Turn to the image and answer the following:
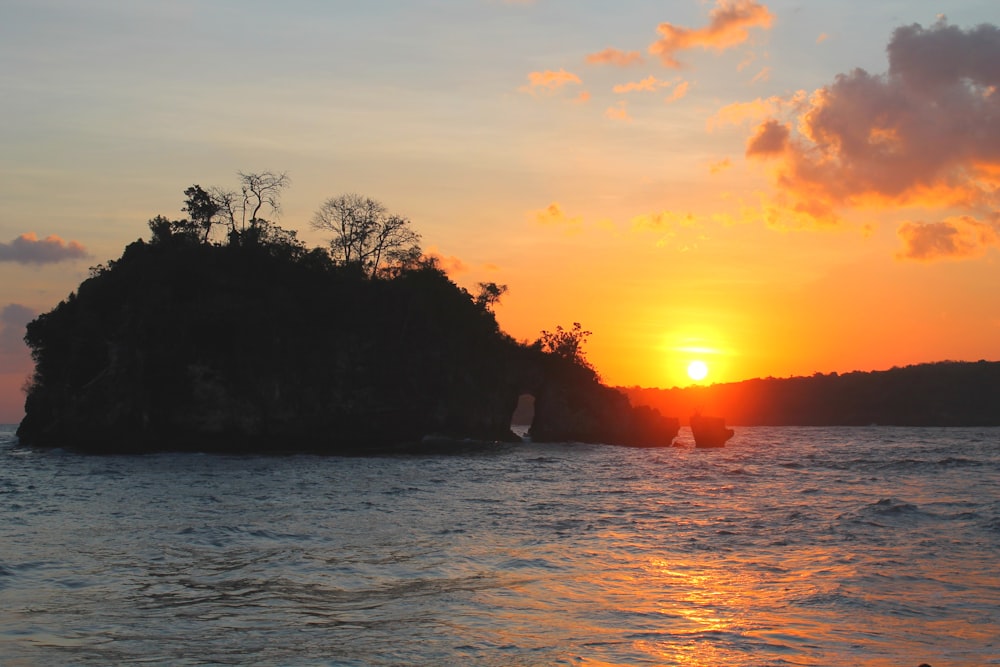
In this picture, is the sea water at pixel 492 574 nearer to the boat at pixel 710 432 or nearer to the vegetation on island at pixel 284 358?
the vegetation on island at pixel 284 358

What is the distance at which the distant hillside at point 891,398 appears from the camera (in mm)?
133375

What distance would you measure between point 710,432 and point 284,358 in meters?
34.8

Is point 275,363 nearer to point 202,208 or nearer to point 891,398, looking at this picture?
point 202,208

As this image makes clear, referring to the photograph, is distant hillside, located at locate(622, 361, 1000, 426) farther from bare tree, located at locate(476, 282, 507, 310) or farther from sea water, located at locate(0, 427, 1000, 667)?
sea water, located at locate(0, 427, 1000, 667)

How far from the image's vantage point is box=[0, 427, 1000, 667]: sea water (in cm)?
1016

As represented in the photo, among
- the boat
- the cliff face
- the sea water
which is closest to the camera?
the sea water

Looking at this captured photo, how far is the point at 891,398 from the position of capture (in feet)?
460

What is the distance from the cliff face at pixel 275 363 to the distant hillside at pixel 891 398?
226 feet

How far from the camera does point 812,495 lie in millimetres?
28188

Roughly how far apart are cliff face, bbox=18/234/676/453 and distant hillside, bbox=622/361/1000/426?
68769 mm

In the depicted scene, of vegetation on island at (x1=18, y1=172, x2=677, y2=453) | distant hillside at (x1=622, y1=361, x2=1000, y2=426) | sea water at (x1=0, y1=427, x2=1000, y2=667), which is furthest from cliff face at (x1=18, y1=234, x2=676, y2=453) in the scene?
distant hillside at (x1=622, y1=361, x2=1000, y2=426)

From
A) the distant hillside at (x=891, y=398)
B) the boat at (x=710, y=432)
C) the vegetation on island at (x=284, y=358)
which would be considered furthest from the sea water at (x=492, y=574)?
the distant hillside at (x=891, y=398)

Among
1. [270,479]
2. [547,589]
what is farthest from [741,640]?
[270,479]

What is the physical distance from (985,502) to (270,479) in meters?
23.8
